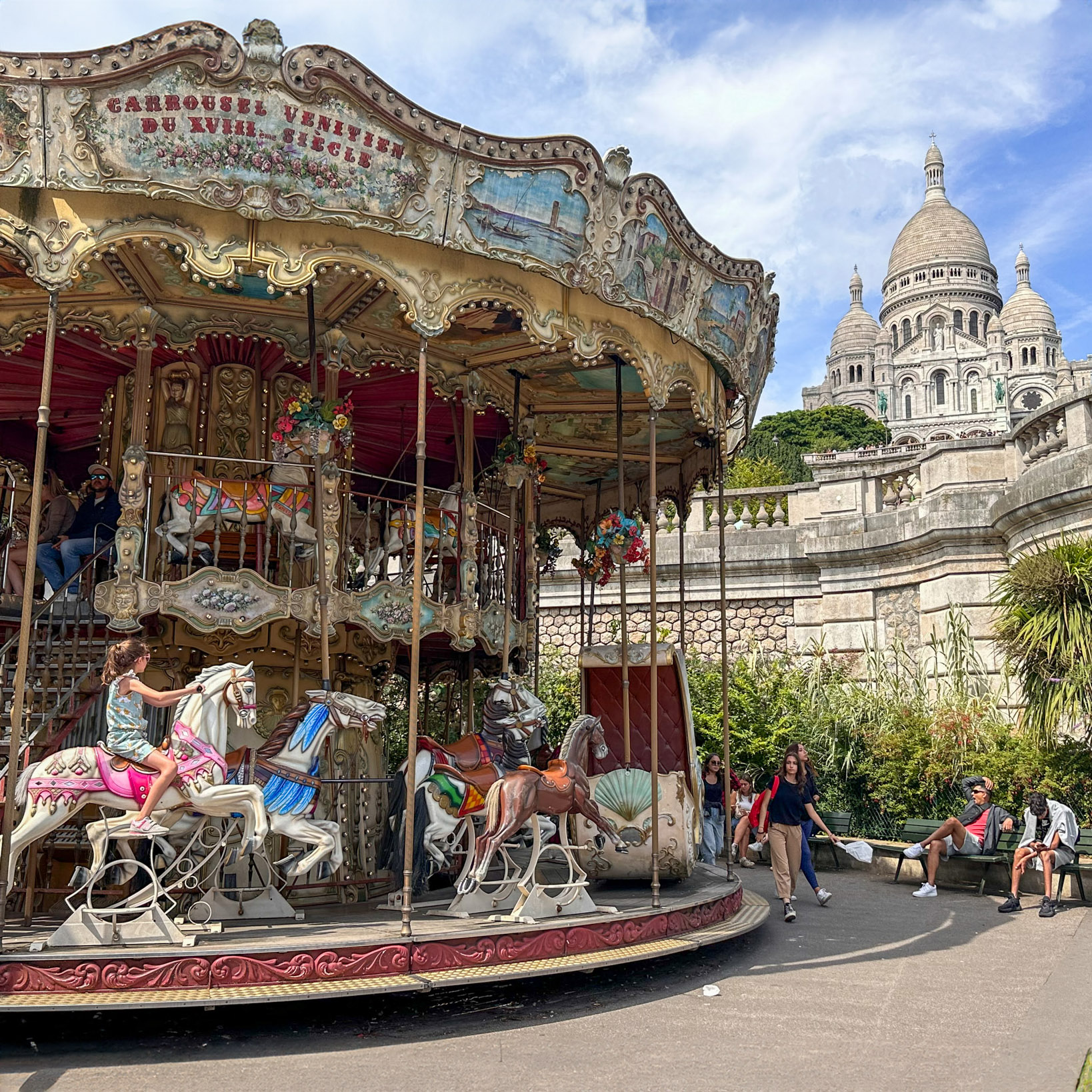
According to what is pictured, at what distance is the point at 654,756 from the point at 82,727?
4910 mm

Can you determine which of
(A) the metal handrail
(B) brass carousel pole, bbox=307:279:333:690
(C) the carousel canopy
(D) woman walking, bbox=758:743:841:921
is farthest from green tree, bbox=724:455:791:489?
(A) the metal handrail

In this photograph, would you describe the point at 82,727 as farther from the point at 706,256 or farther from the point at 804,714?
the point at 804,714

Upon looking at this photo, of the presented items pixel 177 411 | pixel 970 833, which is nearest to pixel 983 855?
pixel 970 833

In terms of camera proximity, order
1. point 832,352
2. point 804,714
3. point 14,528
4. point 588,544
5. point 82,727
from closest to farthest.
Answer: point 82,727 → point 14,528 → point 588,544 → point 804,714 → point 832,352

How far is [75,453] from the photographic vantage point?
1385cm

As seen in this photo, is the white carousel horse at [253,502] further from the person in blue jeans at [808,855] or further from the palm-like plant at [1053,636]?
the palm-like plant at [1053,636]

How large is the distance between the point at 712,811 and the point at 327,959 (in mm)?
7576

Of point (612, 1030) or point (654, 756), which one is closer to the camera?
point (612, 1030)

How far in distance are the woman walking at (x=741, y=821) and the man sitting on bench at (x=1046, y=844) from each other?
3.82 m

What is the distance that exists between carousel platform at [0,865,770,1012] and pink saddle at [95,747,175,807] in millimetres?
991

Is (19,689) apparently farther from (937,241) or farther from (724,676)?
(937,241)

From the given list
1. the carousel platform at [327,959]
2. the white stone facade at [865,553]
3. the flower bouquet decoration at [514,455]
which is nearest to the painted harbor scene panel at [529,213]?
the flower bouquet decoration at [514,455]

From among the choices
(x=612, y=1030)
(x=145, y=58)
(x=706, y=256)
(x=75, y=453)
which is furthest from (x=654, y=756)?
(x=75, y=453)

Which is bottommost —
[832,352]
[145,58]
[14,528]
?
[14,528]
